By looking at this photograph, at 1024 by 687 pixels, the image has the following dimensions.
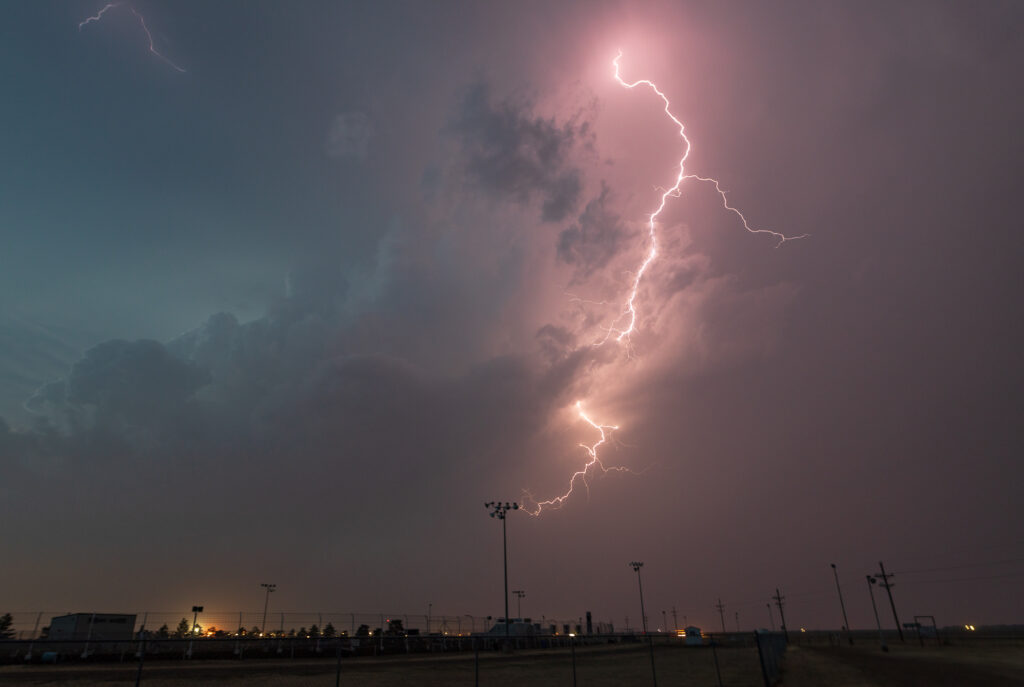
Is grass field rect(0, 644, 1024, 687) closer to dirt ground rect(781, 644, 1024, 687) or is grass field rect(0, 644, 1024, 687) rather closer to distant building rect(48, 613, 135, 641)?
dirt ground rect(781, 644, 1024, 687)

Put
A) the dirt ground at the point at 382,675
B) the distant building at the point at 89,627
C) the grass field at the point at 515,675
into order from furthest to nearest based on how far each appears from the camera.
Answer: the distant building at the point at 89,627
the grass field at the point at 515,675
the dirt ground at the point at 382,675

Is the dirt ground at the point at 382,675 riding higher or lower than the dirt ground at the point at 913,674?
higher

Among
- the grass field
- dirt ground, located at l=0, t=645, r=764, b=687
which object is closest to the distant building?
the grass field

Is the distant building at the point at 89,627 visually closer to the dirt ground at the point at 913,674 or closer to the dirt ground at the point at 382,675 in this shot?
the dirt ground at the point at 382,675

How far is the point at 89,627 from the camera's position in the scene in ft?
131

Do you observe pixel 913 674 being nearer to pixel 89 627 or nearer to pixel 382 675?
pixel 382 675

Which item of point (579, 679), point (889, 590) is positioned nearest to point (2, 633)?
Result: point (579, 679)

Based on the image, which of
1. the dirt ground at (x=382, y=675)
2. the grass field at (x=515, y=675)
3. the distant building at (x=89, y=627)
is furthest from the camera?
the distant building at (x=89, y=627)

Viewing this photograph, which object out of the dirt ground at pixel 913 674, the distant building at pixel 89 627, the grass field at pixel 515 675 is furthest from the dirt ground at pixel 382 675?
the distant building at pixel 89 627

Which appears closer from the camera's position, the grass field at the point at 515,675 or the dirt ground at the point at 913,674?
the grass field at the point at 515,675

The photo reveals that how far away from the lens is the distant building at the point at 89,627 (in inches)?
1512

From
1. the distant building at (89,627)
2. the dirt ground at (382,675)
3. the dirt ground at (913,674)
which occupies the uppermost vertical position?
the distant building at (89,627)

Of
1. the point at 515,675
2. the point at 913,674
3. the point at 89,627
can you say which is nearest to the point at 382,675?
the point at 515,675

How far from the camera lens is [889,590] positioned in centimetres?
6850
